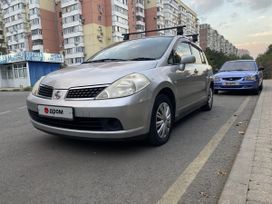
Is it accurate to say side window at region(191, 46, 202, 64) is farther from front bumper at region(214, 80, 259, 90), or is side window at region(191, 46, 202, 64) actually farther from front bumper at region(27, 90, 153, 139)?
front bumper at region(214, 80, 259, 90)

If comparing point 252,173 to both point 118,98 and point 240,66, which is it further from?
point 240,66

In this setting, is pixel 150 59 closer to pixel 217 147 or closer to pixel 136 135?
pixel 136 135

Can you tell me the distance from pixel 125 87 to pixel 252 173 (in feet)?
5.62

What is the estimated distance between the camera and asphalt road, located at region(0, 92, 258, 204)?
2.67 m

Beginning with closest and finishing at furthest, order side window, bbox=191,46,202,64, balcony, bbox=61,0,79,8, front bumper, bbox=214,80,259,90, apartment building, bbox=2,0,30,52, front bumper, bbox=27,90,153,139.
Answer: front bumper, bbox=27,90,153,139 < side window, bbox=191,46,202,64 < front bumper, bbox=214,80,259,90 < balcony, bbox=61,0,79,8 < apartment building, bbox=2,0,30,52

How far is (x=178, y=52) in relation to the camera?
4.91 meters

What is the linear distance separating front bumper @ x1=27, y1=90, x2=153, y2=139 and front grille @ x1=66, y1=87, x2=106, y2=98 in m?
0.08

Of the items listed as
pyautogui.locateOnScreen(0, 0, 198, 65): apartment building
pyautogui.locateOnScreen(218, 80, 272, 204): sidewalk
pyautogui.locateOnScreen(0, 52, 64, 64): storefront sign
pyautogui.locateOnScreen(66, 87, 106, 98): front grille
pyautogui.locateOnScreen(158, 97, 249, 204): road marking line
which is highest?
pyautogui.locateOnScreen(0, 0, 198, 65): apartment building

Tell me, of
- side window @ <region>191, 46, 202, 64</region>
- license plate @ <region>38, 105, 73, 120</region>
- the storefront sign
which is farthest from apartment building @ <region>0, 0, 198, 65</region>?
license plate @ <region>38, 105, 73, 120</region>

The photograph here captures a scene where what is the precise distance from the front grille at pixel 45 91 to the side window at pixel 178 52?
1.90 metres

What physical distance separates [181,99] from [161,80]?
888mm

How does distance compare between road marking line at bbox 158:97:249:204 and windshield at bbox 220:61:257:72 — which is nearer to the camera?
road marking line at bbox 158:97:249:204

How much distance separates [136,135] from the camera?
3.58 m

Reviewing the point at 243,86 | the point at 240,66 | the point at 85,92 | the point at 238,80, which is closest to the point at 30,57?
the point at 240,66
